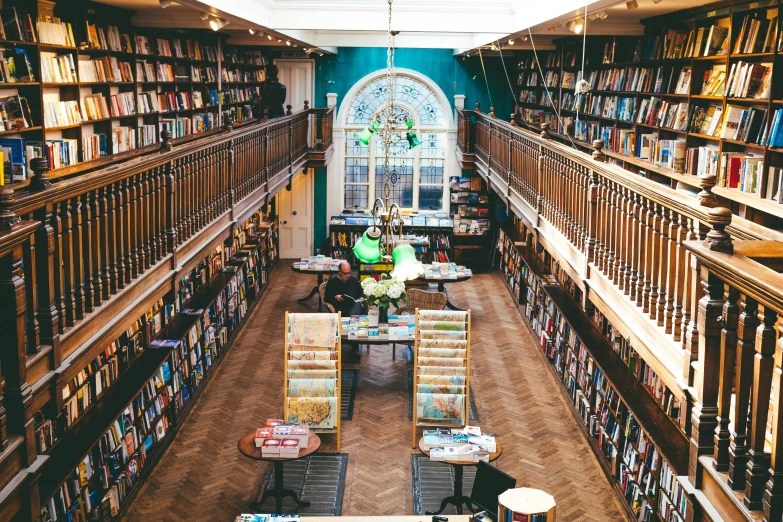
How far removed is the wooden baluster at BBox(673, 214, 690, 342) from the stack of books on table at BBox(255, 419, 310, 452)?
3.40 m

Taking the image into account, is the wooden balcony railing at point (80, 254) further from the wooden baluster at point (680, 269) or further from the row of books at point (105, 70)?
the wooden baluster at point (680, 269)

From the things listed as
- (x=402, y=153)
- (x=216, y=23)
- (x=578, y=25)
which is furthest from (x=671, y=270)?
(x=402, y=153)

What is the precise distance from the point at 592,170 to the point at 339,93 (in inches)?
428

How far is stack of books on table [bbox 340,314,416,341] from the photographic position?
30.7ft

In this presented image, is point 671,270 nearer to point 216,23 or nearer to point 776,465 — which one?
point 776,465

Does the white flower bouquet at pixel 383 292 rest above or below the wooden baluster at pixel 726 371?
below

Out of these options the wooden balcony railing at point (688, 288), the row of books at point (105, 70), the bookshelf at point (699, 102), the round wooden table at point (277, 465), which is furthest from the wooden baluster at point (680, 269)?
the row of books at point (105, 70)

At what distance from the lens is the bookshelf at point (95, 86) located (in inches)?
252

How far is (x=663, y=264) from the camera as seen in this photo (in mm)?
4562

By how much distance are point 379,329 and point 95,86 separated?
3930 mm

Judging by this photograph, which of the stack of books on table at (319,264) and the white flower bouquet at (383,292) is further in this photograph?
the stack of books on table at (319,264)

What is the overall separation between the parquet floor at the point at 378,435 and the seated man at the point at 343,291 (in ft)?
2.33

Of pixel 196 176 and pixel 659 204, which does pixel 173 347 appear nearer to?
pixel 196 176

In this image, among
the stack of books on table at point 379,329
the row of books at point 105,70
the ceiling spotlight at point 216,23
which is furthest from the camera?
the stack of books on table at point 379,329
